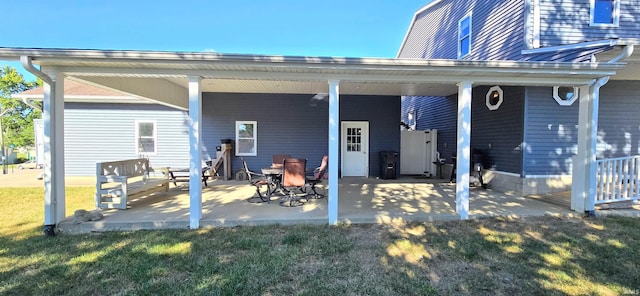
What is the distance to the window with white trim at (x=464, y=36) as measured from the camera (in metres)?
9.19

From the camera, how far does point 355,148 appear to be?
31.9 ft

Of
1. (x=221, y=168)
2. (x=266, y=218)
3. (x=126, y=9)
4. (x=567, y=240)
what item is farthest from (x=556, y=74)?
Result: (x=126, y=9)

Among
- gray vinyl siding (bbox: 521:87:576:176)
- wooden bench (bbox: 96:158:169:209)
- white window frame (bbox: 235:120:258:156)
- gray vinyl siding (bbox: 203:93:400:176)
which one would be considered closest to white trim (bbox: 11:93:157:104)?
gray vinyl siding (bbox: 203:93:400:176)

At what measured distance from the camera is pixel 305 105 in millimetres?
9391

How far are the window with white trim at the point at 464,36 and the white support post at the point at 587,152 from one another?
4810mm

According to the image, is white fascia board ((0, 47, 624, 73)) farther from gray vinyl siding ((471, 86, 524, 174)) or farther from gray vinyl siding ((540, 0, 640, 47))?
gray vinyl siding ((540, 0, 640, 47))

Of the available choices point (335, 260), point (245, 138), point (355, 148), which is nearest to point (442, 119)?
point (355, 148)

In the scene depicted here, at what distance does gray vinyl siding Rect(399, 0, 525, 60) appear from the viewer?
707 centimetres

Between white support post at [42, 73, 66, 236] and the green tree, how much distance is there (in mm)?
24824

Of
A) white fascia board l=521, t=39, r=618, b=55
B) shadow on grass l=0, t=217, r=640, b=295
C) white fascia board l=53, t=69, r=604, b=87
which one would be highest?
white fascia board l=521, t=39, r=618, b=55

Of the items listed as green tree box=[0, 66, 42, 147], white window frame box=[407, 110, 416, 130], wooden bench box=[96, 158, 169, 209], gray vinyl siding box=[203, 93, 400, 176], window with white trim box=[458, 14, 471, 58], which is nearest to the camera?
wooden bench box=[96, 158, 169, 209]

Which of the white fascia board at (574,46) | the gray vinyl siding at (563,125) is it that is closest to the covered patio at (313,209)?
the gray vinyl siding at (563,125)

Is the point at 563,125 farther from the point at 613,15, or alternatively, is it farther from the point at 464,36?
the point at 464,36

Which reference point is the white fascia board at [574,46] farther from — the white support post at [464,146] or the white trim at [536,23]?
the white support post at [464,146]
